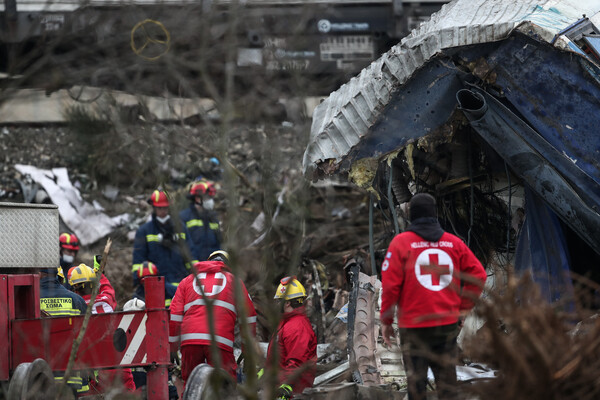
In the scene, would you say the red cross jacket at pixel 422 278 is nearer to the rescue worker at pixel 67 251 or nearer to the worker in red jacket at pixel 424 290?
the worker in red jacket at pixel 424 290

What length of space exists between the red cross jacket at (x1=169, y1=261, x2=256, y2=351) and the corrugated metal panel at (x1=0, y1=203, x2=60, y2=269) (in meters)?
1.04

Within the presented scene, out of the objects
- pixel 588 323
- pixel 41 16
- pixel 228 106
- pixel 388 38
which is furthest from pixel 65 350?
pixel 388 38

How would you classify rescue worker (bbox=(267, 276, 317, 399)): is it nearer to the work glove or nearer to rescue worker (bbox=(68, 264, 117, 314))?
the work glove

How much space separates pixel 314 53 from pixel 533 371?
32.6 feet

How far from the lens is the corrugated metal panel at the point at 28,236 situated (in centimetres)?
651

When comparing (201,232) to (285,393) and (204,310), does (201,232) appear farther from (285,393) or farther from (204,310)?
(285,393)

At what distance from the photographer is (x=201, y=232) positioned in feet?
33.9

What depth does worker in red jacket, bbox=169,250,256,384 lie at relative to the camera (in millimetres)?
6980

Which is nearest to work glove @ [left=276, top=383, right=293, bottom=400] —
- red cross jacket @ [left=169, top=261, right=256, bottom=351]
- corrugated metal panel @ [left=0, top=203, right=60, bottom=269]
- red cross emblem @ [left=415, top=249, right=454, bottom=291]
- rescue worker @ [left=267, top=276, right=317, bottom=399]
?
rescue worker @ [left=267, top=276, right=317, bottom=399]

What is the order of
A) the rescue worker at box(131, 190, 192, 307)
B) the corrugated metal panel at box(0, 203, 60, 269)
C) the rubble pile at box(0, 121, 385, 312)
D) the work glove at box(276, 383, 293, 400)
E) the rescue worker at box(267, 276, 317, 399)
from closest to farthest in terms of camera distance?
the corrugated metal panel at box(0, 203, 60, 269) → the work glove at box(276, 383, 293, 400) → the rescue worker at box(267, 276, 317, 399) → the rescue worker at box(131, 190, 192, 307) → the rubble pile at box(0, 121, 385, 312)

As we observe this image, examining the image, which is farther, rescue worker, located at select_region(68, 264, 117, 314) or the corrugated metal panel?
rescue worker, located at select_region(68, 264, 117, 314)

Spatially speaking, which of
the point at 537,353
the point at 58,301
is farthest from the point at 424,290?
the point at 58,301

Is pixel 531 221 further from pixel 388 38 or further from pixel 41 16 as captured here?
pixel 388 38

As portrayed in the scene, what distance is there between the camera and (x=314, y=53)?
13.4 metres
